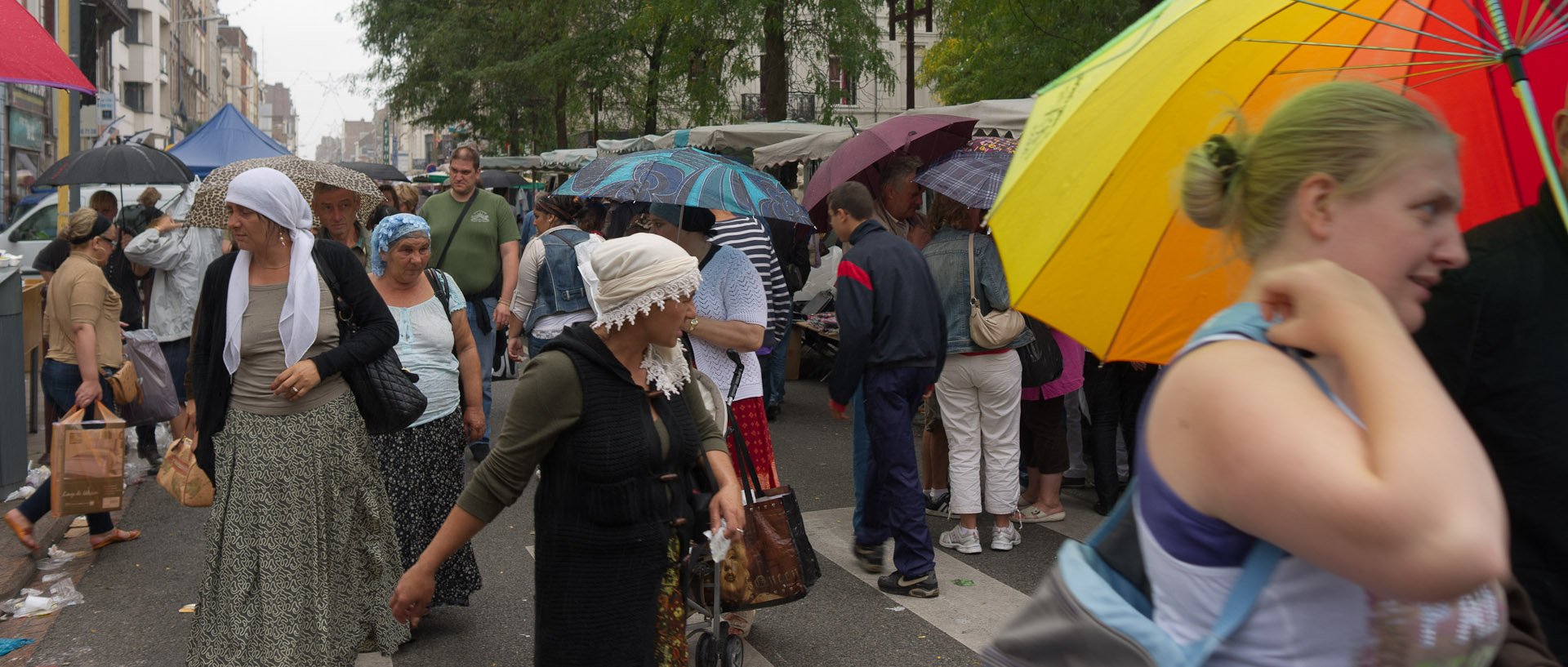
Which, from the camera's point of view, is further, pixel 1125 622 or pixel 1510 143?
pixel 1510 143

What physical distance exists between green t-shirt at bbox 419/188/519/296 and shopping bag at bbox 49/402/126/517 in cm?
258

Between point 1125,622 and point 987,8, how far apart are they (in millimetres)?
14800

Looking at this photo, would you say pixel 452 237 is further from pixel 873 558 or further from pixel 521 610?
pixel 873 558

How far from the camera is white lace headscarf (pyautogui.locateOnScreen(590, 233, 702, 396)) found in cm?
295

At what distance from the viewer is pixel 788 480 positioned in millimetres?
7820

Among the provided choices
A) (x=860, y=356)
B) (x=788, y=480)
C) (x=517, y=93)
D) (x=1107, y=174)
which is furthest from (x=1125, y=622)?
(x=517, y=93)

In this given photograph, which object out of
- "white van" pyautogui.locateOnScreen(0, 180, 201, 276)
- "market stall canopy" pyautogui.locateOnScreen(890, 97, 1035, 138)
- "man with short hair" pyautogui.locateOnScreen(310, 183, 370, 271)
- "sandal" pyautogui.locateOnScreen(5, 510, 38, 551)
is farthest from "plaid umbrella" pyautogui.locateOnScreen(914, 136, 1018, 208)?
"white van" pyautogui.locateOnScreen(0, 180, 201, 276)

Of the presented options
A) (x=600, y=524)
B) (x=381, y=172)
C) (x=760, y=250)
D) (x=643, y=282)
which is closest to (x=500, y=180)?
(x=381, y=172)

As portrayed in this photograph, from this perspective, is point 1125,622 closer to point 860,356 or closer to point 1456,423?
point 1456,423

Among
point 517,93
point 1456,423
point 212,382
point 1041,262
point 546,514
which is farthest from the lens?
point 517,93

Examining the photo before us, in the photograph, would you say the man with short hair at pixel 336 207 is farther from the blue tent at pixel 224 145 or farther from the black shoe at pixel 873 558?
the blue tent at pixel 224 145

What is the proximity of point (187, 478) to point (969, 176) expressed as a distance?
3.88 metres

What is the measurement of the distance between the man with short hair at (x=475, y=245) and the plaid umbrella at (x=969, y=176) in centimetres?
333

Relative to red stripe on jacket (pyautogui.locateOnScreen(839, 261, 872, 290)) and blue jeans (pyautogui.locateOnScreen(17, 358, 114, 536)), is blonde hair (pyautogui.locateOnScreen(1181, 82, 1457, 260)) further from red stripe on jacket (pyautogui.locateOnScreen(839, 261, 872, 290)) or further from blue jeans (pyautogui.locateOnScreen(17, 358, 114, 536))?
blue jeans (pyautogui.locateOnScreen(17, 358, 114, 536))
